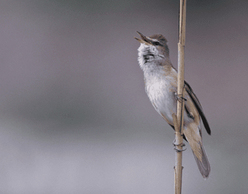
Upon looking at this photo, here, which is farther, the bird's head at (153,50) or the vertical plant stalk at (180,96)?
the bird's head at (153,50)

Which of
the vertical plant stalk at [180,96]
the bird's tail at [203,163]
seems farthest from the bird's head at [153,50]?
the bird's tail at [203,163]

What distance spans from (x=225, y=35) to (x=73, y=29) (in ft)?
1.80

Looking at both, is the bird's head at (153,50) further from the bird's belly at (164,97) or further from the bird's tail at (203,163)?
the bird's tail at (203,163)

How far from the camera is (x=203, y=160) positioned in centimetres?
71

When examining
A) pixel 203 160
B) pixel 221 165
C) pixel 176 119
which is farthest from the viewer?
pixel 221 165

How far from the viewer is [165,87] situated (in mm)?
660

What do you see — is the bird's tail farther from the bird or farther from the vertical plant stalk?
the vertical plant stalk

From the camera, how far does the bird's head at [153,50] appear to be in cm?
68

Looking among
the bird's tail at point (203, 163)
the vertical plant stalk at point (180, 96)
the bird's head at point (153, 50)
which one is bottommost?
the bird's tail at point (203, 163)

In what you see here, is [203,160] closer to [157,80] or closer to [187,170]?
[187,170]

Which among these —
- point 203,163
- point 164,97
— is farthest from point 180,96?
point 203,163

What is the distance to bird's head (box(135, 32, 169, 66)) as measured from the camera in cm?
68

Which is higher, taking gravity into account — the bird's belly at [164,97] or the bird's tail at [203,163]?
the bird's belly at [164,97]

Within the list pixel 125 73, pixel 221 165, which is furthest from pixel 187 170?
pixel 125 73
